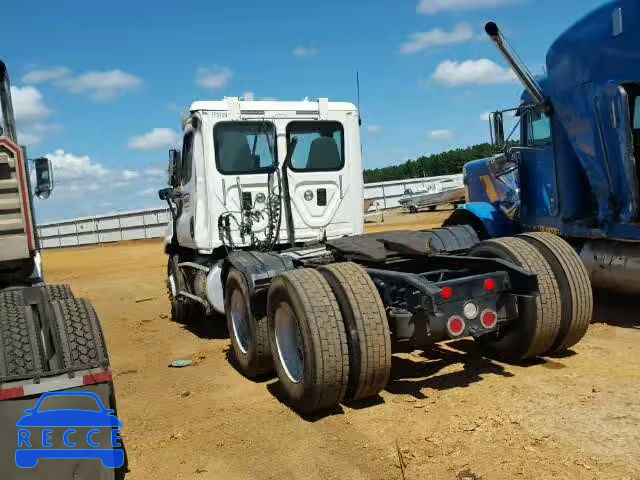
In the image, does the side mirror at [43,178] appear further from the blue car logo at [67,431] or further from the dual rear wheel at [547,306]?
the dual rear wheel at [547,306]

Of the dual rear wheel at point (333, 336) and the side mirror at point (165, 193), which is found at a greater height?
the side mirror at point (165, 193)

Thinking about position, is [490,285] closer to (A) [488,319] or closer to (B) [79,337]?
(A) [488,319]

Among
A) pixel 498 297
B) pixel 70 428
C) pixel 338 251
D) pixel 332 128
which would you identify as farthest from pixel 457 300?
pixel 332 128

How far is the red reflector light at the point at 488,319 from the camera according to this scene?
16.3ft

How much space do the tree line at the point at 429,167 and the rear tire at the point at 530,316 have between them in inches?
2066

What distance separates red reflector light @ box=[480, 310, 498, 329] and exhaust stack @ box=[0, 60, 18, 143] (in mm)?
3857

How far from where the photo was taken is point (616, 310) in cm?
775

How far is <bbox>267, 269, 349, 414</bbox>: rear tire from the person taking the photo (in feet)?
15.3

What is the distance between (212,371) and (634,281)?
15.4 feet

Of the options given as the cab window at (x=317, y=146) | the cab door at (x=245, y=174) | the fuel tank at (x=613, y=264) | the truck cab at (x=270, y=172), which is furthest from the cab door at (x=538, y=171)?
the cab door at (x=245, y=174)

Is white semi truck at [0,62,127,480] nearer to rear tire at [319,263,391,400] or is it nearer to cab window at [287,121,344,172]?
rear tire at [319,263,391,400]

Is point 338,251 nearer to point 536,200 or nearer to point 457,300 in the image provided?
point 457,300

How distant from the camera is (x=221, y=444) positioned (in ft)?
14.9

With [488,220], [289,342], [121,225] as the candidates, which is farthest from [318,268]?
[121,225]
